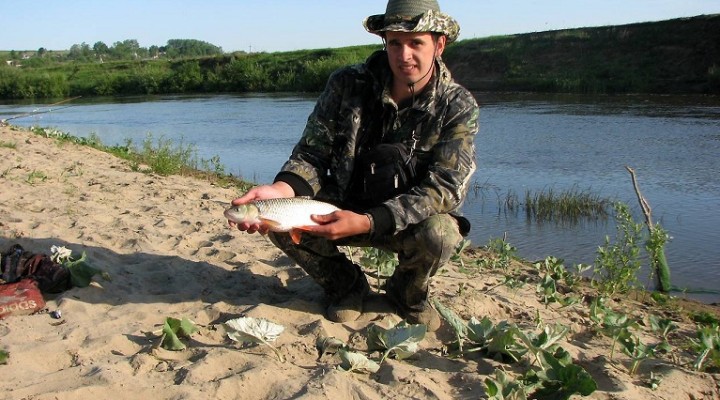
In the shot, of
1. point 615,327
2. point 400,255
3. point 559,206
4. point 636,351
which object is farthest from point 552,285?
point 559,206

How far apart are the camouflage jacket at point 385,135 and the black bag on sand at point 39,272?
1518mm

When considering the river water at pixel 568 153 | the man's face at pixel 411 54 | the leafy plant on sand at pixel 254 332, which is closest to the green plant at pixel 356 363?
the leafy plant on sand at pixel 254 332

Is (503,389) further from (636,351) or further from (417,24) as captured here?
(417,24)

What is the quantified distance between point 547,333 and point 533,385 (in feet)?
1.49

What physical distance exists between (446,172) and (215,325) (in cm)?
158

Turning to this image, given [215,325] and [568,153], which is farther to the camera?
[568,153]

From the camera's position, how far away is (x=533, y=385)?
3.27 metres

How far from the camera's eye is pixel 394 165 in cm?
406

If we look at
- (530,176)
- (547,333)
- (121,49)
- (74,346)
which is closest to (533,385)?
(547,333)

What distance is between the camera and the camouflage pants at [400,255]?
12.8 feet

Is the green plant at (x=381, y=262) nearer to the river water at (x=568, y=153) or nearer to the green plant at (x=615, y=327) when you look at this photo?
the green plant at (x=615, y=327)

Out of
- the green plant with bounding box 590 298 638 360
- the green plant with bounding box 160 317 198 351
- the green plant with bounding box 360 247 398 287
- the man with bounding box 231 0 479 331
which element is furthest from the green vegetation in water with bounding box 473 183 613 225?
the green plant with bounding box 160 317 198 351

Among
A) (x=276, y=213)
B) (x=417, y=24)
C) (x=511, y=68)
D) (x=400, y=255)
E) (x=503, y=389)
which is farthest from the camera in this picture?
(x=511, y=68)

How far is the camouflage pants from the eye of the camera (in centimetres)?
392
